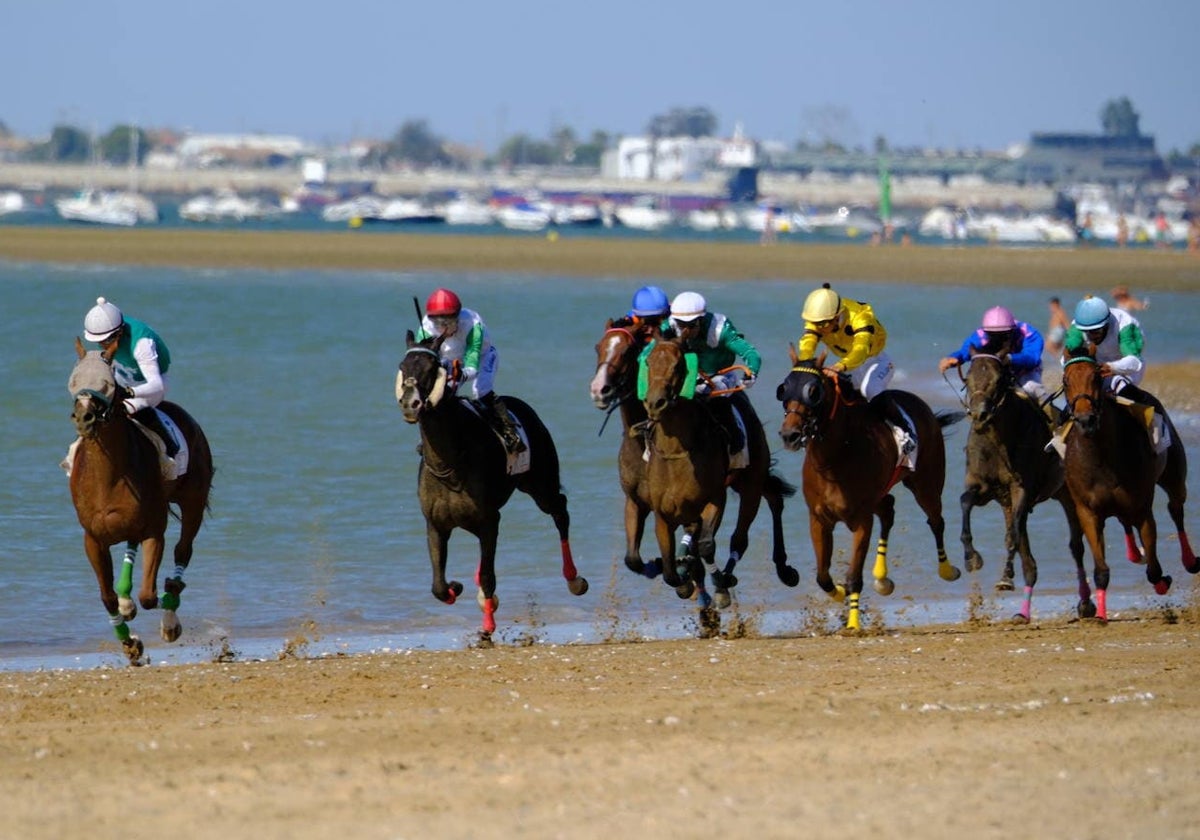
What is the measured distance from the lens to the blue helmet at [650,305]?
1434 centimetres

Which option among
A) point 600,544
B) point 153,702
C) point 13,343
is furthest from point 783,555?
point 13,343

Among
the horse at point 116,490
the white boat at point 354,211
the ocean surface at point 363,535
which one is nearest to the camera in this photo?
the horse at point 116,490

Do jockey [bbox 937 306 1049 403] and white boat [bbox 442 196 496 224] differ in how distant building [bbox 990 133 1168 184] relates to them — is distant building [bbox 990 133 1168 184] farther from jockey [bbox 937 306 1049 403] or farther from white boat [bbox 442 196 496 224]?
jockey [bbox 937 306 1049 403]

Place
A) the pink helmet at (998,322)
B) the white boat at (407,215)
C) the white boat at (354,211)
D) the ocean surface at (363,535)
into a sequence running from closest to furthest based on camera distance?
1. the ocean surface at (363,535)
2. the pink helmet at (998,322)
3. the white boat at (407,215)
4. the white boat at (354,211)

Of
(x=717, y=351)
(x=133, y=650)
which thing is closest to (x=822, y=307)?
(x=717, y=351)

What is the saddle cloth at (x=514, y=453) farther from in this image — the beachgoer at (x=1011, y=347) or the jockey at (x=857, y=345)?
the beachgoer at (x=1011, y=347)

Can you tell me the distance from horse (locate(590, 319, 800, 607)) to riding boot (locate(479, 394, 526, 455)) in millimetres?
620

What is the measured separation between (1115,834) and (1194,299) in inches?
2295

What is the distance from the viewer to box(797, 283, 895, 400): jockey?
46.7ft

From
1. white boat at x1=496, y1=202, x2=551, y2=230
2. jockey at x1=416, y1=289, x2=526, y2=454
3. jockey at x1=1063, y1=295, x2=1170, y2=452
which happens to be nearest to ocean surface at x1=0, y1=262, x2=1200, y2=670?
jockey at x1=416, y1=289, x2=526, y2=454

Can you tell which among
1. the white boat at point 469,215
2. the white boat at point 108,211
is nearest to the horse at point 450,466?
the white boat at point 108,211

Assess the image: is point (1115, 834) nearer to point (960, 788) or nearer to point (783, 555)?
point (960, 788)

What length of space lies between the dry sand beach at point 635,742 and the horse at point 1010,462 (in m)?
1.43

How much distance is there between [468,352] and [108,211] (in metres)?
123
